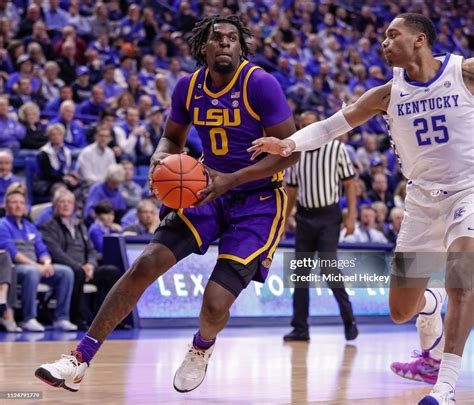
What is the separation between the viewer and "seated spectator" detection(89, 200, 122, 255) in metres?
10.8

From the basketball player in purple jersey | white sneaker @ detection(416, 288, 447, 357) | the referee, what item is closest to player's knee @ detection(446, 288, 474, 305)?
the basketball player in purple jersey

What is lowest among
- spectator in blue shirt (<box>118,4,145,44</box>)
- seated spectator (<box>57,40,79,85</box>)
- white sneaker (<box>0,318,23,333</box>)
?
white sneaker (<box>0,318,23,333</box>)

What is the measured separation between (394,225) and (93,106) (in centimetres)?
491

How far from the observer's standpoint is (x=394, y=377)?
20.9 ft

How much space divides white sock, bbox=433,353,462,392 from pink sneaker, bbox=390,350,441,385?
5.47 feet

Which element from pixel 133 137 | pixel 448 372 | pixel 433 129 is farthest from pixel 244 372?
pixel 133 137

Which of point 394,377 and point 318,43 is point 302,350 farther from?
point 318,43

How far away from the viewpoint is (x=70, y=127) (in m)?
12.6

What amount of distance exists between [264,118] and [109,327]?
4.92ft

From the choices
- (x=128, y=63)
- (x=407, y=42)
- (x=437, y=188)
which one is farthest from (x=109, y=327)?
(x=128, y=63)

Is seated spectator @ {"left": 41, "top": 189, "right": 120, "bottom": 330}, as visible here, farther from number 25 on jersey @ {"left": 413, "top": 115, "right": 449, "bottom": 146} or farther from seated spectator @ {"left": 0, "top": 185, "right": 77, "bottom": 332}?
number 25 on jersey @ {"left": 413, "top": 115, "right": 449, "bottom": 146}

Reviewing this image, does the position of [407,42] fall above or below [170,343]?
→ above

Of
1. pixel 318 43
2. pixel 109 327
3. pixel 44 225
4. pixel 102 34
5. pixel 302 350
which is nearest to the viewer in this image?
pixel 109 327

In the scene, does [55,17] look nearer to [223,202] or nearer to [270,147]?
[223,202]
